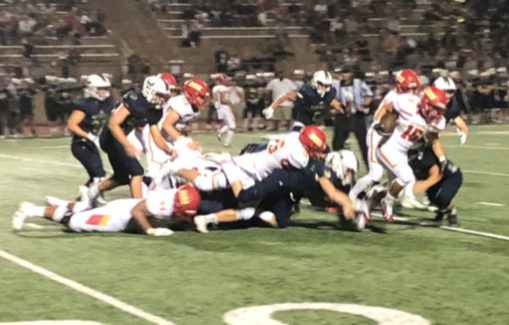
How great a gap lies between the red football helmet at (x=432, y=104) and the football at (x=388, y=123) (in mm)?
677

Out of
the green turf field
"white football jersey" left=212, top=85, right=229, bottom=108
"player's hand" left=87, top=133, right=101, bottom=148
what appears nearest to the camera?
the green turf field

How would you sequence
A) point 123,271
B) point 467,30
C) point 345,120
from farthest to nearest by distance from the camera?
1. point 467,30
2. point 345,120
3. point 123,271

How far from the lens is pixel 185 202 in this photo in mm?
7590

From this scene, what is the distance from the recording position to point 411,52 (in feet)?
93.6

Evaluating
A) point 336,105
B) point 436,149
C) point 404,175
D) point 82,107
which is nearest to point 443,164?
point 436,149

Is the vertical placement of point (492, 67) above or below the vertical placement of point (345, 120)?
below

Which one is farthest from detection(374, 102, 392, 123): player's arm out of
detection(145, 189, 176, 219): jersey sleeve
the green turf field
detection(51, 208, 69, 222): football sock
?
detection(51, 208, 69, 222): football sock

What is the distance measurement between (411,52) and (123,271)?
76.4ft

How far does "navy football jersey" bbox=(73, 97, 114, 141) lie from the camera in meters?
9.77

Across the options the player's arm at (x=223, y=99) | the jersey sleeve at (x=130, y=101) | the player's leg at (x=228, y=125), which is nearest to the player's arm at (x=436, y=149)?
the jersey sleeve at (x=130, y=101)

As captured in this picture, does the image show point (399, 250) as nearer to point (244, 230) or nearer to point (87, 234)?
point (244, 230)

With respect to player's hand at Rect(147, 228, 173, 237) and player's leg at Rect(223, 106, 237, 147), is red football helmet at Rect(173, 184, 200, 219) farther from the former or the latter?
player's leg at Rect(223, 106, 237, 147)

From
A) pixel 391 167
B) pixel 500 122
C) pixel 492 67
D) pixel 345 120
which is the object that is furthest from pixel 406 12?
pixel 391 167

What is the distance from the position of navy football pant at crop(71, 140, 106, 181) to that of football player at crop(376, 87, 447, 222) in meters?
2.99
